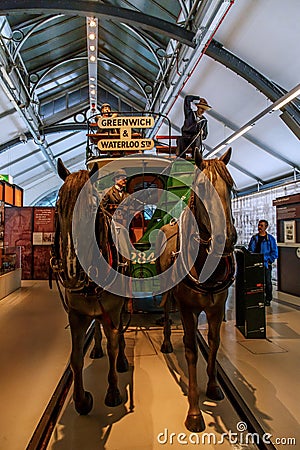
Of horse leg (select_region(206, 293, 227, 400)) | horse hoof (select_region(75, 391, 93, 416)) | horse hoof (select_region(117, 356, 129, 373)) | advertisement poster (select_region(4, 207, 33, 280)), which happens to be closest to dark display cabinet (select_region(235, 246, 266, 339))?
horse leg (select_region(206, 293, 227, 400))

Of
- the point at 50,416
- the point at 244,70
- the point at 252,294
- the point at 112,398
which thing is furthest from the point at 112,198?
the point at 244,70

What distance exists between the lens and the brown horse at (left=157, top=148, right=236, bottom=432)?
212 cm

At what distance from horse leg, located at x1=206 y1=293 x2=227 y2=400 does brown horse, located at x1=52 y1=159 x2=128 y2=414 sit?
78 centimetres

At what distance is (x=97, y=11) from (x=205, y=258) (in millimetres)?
4243

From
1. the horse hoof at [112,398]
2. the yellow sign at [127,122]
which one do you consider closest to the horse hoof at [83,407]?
the horse hoof at [112,398]

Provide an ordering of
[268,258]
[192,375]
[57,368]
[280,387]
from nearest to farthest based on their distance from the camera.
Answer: [192,375]
[280,387]
[57,368]
[268,258]

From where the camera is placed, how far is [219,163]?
2.31m

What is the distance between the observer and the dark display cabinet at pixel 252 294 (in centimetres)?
449

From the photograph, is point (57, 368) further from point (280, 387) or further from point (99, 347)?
point (280, 387)

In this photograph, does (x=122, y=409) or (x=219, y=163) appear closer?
(x=219, y=163)

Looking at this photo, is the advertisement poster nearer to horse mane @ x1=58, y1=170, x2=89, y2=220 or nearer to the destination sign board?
the destination sign board

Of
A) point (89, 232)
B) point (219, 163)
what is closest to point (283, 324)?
point (219, 163)

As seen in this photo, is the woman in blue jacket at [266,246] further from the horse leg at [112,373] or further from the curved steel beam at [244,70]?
the horse leg at [112,373]

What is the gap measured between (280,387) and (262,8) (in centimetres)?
501
